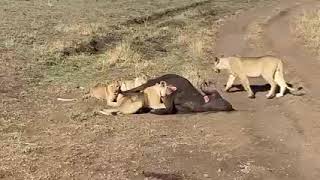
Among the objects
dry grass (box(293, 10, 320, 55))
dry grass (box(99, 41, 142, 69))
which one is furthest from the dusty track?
dry grass (box(99, 41, 142, 69))

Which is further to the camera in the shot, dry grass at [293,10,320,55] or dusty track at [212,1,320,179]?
dry grass at [293,10,320,55]

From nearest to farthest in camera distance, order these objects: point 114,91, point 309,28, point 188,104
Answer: point 188,104 → point 114,91 → point 309,28

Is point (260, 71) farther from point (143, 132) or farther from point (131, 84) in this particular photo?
point (143, 132)

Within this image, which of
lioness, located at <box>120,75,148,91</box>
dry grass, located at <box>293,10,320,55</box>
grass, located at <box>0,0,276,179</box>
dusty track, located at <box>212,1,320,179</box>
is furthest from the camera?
dry grass, located at <box>293,10,320,55</box>

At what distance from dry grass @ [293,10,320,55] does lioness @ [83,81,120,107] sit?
761 cm

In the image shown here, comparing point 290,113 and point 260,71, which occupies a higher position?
point 260,71

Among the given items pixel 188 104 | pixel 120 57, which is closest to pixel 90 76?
pixel 120 57

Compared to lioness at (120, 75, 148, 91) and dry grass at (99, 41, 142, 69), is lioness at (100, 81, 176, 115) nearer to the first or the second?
lioness at (120, 75, 148, 91)

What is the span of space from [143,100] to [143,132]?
1237 millimetres

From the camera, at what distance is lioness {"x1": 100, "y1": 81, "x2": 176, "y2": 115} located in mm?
11586

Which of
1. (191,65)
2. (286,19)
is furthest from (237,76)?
(286,19)

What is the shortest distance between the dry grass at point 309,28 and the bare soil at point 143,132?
1.72 meters

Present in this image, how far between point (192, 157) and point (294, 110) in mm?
3181

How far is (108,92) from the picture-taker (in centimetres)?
1233
